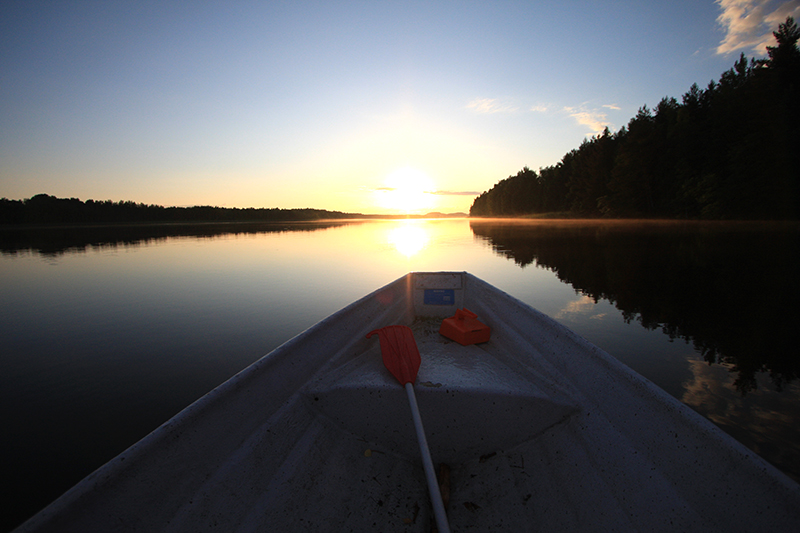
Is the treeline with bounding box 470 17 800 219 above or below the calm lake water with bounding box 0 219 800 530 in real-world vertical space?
above

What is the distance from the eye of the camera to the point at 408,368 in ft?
8.34

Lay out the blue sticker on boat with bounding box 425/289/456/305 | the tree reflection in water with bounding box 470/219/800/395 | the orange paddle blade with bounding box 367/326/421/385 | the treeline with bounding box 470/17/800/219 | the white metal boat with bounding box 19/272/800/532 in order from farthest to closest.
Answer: the treeline with bounding box 470/17/800/219 → the blue sticker on boat with bounding box 425/289/456/305 → the tree reflection in water with bounding box 470/219/800/395 → the orange paddle blade with bounding box 367/326/421/385 → the white metal boat with bounding box 19/272/800/532

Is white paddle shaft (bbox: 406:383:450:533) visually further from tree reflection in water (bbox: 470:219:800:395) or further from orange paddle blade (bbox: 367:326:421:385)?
tree reflection in water (bbox: 470:219:800:395)

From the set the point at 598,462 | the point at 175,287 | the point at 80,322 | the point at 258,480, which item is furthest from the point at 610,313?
the point at 175,287

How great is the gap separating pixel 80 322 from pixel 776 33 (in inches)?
1930

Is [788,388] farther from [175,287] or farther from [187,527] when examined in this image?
[175,287]

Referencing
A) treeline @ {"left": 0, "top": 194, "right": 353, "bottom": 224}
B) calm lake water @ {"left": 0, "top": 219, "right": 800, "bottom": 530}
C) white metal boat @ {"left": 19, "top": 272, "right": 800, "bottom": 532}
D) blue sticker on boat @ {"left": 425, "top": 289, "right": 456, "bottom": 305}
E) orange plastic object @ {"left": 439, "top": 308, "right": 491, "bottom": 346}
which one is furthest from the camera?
treeline @ {"left": 0, "top": 194, "right": 353, "bottom": 224}

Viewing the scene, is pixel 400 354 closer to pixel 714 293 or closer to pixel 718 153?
pixel 714 293

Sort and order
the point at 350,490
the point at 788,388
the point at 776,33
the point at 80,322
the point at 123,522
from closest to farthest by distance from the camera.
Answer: the point at 123,522
the point at 350,490
the point at 788,388
the point at 80,322
the point at 776,33

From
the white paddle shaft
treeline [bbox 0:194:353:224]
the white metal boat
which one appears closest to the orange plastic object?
the white metal boat

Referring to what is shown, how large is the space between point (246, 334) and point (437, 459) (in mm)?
4751

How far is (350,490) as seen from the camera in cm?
190

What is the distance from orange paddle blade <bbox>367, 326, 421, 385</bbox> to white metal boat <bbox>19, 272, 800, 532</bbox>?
0.11 metres

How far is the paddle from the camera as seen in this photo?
5.01 feet
